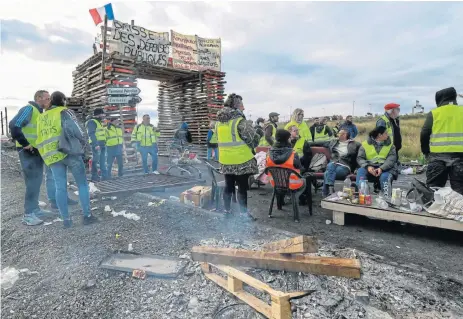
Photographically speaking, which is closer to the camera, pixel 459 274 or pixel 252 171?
pixel 459 274

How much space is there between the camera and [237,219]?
15.5 feet

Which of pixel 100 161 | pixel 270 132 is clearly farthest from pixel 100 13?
pixel 270 132

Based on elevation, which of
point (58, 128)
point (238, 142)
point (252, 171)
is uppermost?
point (58, 128)

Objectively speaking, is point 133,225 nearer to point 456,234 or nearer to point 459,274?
point 459,274

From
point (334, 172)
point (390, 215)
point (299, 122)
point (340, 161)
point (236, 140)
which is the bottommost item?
point (390, 215)

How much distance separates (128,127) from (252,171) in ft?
26.4

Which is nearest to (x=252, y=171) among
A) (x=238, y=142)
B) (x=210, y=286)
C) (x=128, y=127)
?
(x=238, y=142)

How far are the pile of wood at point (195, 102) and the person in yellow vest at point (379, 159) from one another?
882 centimetres

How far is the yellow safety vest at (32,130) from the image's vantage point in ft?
15.9

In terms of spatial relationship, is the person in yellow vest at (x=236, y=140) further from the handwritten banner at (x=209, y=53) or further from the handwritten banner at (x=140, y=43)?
the handwritten banner at (x=209, y=53)

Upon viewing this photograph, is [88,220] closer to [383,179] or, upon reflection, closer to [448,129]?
[383,179]

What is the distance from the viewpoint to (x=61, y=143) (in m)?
4.25

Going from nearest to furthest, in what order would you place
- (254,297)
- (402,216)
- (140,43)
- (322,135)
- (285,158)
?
1. (254,297)
2. (402,216)
3. (285,158)
4. (322,135)
5. (140,43)

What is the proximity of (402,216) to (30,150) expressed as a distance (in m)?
6.19
